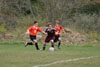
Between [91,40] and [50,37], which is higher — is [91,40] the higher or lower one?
the lower one

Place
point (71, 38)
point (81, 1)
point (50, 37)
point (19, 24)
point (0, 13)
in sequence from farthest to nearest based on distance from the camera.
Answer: point (0, 13), point (81, 1), point (19, 24), point (71, 38), point (50, 37)

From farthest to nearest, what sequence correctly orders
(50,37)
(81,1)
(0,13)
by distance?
(0,13) → (81,1) → (50,37)

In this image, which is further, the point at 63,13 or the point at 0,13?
the point at 0,13

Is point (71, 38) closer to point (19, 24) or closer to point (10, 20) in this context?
point (19, 24)

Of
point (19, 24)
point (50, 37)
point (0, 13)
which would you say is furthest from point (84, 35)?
point (0, 13)

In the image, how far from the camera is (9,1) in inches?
1732

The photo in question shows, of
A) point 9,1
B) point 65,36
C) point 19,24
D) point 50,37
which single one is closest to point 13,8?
point 9,1

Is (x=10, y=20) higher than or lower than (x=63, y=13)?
lower

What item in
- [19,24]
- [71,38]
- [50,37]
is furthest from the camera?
[19,24]

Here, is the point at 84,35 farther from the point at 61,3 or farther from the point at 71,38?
the point at 61,3

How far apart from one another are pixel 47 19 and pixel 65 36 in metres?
5.90

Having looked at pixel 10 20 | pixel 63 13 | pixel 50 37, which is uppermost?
pixel 50 37

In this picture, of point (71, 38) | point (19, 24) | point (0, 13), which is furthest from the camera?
point (0, 13)

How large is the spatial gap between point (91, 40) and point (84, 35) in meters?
1.03
